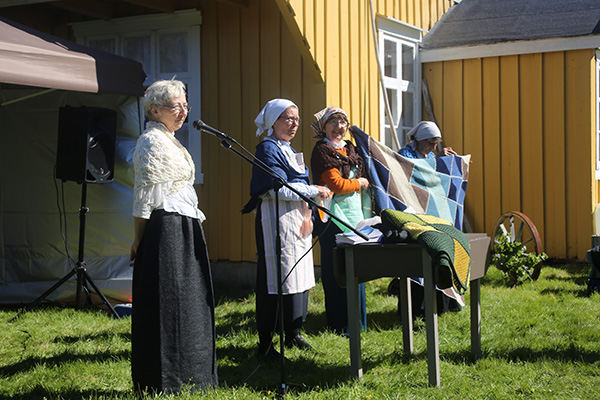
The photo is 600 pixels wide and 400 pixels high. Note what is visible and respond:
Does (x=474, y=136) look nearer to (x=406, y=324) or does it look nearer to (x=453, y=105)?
(x=453, y=105)

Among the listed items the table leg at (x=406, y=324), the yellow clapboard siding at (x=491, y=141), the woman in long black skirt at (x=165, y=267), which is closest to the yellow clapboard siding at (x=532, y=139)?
the yellow clapboard siding at (x=491, y=141)

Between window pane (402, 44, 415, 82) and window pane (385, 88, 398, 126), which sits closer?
window pane (385, 88, 398, 126)

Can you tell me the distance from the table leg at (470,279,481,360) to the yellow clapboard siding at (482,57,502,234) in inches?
174

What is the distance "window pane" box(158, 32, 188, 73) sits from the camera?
8.03 metres

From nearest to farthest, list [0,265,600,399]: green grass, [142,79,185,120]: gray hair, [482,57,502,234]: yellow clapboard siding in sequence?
[142,79,185,120]: gray hair < [0,265,600,399]: green grass < [482,57,502,234]: yellow clapboard siding

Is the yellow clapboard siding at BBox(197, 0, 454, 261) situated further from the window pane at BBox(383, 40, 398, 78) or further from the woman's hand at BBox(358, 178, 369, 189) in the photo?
the woman's hand at BBox(358, 178, 369, 189)

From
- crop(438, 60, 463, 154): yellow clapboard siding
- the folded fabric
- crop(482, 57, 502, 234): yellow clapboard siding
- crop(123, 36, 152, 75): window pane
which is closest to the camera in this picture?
the folded fabric

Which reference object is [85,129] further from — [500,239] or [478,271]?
[500,239]

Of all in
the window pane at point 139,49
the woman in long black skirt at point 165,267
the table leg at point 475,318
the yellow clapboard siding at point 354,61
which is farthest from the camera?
the window pane at point 139,49

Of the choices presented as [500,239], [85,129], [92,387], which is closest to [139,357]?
[92,387]

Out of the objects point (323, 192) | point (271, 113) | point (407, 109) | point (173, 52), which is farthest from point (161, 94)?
point (407, 109)

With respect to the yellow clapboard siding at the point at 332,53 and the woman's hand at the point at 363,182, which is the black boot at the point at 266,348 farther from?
the yellow clapboard siding at the point at 332,53

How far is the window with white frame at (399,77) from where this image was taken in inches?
325

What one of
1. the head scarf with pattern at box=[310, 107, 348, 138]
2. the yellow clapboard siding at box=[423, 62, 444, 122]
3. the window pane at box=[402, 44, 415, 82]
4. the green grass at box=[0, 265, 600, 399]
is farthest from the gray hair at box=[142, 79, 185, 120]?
the yellow clapboard siding at box=[423, 62, 444, 122]
